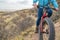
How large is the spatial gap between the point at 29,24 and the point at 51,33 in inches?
361

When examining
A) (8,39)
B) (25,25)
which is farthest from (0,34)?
(25,25)

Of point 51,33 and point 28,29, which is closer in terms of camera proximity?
point 51,33

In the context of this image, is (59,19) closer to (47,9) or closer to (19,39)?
(19,39)

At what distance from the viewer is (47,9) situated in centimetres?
1073

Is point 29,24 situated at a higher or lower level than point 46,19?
lower

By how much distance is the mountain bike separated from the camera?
994cm

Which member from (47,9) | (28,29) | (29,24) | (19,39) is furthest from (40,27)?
(29,24)

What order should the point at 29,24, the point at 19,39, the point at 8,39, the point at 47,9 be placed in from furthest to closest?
the point at 29,24, the point at 8,39, the point at 19,39, the point at 47,9

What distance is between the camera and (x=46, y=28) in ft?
34.3

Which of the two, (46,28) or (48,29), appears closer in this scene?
(48,29)

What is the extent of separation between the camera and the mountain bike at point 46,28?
9938 mm

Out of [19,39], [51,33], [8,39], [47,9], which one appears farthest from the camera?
[8,39]

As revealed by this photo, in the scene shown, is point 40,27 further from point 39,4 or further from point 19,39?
point 19,39

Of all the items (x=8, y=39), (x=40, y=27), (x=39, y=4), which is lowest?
(x=8, y=39)
